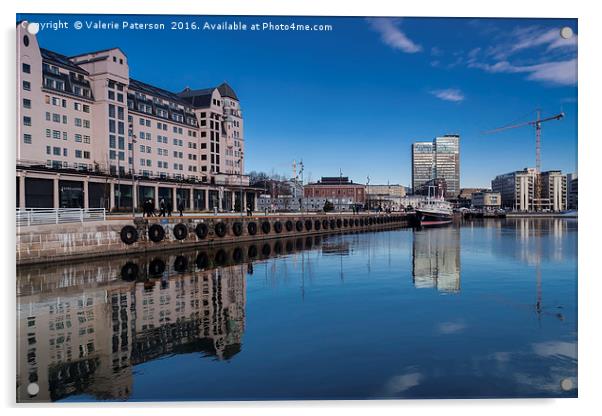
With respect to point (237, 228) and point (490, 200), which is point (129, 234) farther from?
point (490, 200)

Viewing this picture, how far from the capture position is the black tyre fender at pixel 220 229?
3125cm

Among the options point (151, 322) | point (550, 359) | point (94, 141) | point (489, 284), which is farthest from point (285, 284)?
point (94, 141)

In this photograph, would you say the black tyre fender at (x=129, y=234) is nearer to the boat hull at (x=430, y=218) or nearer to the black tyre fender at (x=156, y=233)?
the black tyre fender at (x=156, y=233)

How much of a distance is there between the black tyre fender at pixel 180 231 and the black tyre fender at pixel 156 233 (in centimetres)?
131

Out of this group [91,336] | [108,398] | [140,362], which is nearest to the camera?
[108,398]

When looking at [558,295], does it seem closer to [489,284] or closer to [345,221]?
[489,284]

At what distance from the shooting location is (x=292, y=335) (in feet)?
31.0

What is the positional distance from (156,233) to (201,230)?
4.28m

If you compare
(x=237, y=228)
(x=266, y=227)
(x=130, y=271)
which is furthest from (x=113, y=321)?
(x=266, y=227)

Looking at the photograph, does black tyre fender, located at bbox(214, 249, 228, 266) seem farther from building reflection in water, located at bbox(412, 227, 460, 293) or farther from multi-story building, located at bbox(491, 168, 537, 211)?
multi-story building, located at bbox(491, 168, 537, 211)

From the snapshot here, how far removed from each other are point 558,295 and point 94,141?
119 ft

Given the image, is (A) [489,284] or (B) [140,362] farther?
(A) [489,284]

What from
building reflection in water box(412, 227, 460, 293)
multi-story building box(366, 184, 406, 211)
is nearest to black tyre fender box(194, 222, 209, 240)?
building reflection in water box(412, 227, 460, 293)
